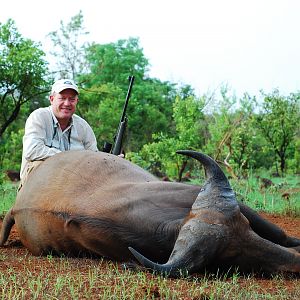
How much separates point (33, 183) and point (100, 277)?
1612 millimetres

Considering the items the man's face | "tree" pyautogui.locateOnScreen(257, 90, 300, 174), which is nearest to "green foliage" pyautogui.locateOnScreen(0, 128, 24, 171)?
"tree" pyautogui.locateOnScreen(257, 90, 300, 174)

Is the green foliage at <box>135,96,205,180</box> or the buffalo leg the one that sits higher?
the green foliage at <box>135,96,205,180</box>

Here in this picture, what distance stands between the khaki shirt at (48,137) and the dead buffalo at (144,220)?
0.44 m

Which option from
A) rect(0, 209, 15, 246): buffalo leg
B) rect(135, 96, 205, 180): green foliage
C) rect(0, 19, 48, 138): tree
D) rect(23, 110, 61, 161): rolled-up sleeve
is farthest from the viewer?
rect(135, 96, 205, 180): green foliage

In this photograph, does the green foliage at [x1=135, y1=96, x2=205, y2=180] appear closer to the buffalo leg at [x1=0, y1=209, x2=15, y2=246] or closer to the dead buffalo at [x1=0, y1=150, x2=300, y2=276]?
the buffalo leg at [x1=0, y1=209, x2=15, y2=246]

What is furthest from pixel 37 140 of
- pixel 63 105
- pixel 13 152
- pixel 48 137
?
pixel 13 152

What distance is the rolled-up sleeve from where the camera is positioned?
582cm

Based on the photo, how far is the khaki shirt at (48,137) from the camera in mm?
5844

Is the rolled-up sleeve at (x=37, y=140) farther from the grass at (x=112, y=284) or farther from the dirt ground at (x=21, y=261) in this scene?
the grass at (x=112, y=284)

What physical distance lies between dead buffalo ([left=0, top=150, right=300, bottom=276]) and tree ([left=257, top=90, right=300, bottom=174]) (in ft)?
71.3

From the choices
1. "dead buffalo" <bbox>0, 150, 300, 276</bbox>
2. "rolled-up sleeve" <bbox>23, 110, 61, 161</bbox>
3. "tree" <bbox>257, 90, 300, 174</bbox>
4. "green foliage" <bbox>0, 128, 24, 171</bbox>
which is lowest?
"green foliage" <bbox>0, 128, 24, 171</bbox>

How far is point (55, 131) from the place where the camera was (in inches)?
246

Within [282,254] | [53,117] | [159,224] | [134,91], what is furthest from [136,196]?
[134,91]

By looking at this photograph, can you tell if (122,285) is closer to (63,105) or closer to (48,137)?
(48,137)
